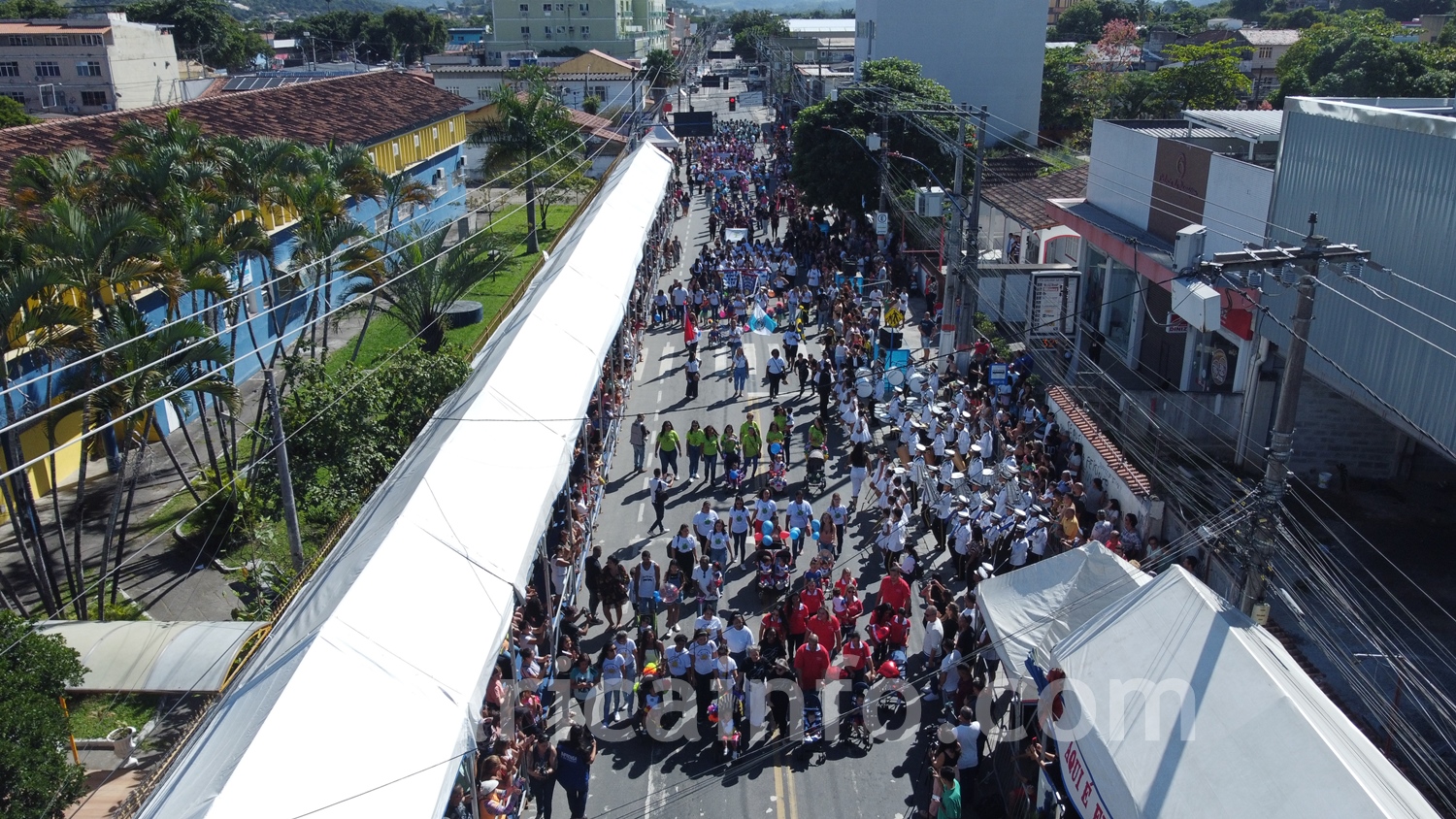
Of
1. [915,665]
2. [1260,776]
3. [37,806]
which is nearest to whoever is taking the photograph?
[1260,776]

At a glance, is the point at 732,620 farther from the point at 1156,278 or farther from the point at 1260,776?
the point at 1156,278

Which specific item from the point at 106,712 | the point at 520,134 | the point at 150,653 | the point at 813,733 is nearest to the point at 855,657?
the point at 813,733

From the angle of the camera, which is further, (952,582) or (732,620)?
(952,582)

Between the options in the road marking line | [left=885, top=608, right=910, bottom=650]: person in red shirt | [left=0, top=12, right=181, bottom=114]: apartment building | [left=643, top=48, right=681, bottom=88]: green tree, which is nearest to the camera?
the road marking line

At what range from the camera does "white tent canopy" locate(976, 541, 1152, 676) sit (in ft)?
38.1

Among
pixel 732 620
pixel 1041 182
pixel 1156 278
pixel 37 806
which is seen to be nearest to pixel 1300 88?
pixel 1041 182

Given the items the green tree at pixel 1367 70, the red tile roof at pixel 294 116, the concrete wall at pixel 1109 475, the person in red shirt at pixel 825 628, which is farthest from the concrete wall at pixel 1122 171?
the green tree at pixel 1367 70

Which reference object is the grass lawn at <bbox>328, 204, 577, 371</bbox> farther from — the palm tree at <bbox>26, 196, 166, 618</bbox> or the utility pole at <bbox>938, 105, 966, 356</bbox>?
the utility pole at <bbox>938, 105, 966, 356</bbox>

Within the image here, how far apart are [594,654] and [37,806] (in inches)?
250

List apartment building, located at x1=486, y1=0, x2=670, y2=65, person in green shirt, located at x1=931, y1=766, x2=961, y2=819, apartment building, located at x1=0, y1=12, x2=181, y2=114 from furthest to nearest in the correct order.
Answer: apartment building, located at x1=486, y1=0, x2=670, y2=65, apartment building, located at x1=0, y1=12, x2=181, y2=114, person in green shirt, located at x1=931, y1=766, x2=961, y2=819

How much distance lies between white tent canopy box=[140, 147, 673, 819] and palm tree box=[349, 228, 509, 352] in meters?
5.94

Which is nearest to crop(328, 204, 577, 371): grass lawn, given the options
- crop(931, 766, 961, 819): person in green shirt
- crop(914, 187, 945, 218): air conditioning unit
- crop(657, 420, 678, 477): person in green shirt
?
crop(657, 420, 678, 477): person in green shirt

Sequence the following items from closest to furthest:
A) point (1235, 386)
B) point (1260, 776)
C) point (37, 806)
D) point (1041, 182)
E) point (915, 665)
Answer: point (1260, 776)
point (37, 806)
point (915, 665)
point (1235, 386)
point (1041, 182)

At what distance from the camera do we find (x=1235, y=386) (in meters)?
21.2
